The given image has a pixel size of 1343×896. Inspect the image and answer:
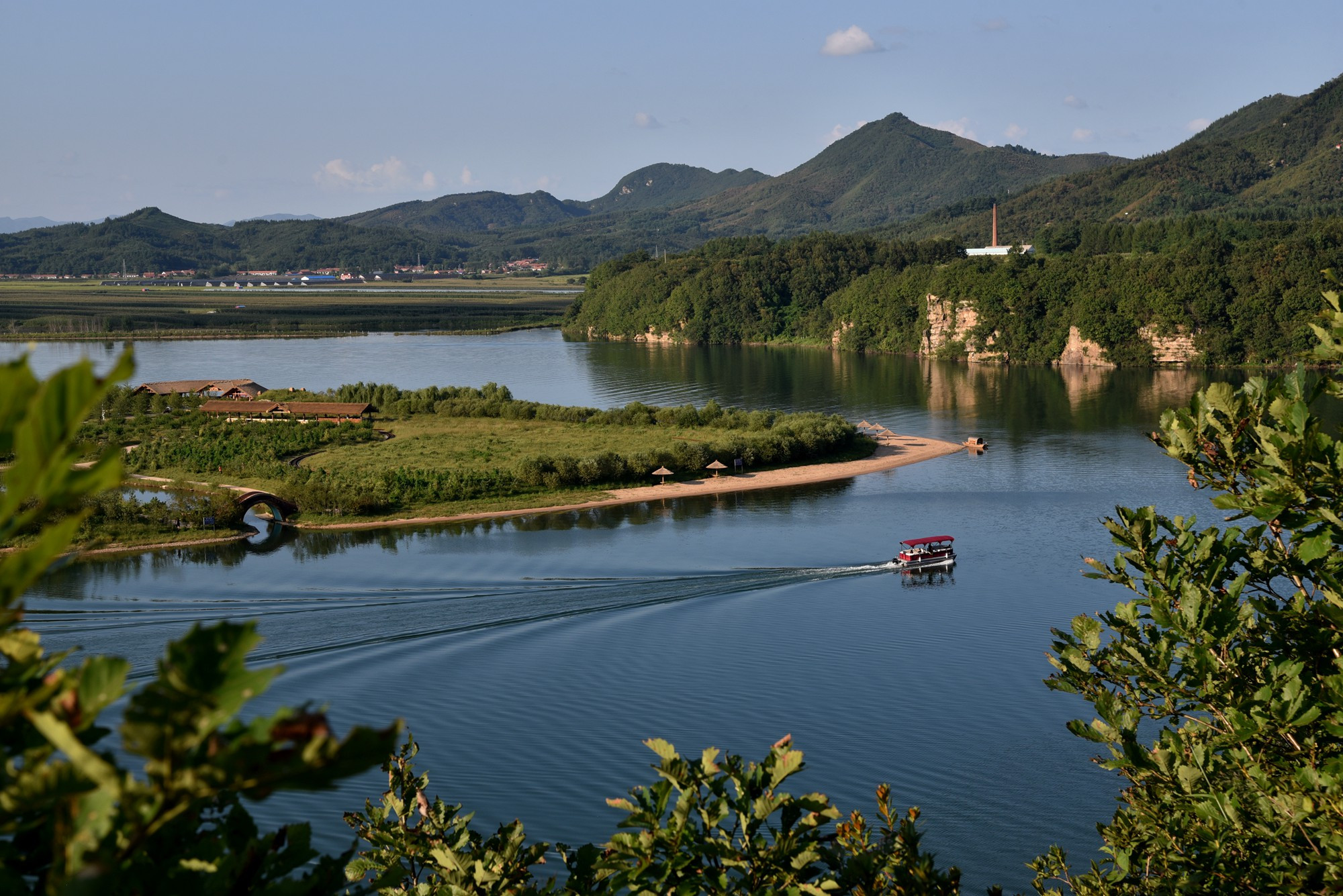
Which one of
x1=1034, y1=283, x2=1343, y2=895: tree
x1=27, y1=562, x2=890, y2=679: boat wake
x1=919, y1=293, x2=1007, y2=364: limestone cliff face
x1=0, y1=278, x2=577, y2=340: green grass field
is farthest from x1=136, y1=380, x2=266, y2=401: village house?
x1=1034, y1=283, x2=1343, y2=895: tree

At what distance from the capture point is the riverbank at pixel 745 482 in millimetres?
43375

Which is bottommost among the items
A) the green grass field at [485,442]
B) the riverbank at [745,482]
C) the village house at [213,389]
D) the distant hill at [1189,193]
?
the riverbank at [745,482]

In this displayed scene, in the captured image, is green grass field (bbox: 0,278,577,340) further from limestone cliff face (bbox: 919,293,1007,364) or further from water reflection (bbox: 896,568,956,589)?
water reflection (bbox: 896,568,956,589)

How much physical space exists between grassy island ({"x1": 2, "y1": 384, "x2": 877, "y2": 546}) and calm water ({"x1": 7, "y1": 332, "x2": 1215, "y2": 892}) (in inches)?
102

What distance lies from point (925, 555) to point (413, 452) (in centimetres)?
2798

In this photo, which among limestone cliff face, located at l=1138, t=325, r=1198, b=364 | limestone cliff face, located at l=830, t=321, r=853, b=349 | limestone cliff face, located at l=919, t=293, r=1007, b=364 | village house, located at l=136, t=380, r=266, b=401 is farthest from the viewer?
limestone cliff face, located at l=830, t=321, r=853, b=349

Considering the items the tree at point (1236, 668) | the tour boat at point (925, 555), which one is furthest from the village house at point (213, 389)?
the tree at point (1236, 668)

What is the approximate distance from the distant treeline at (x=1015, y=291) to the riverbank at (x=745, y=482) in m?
30.2

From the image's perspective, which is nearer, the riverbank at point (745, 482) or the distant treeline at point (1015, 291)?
the riverbank at point (745, 482)

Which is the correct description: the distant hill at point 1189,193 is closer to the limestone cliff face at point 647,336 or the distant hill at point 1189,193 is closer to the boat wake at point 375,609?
the limestone cliff face at point 647,336

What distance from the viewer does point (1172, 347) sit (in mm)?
96688

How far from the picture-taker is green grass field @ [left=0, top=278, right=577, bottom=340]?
4897 inches

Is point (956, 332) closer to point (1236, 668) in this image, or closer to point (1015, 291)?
point (1015, 291)

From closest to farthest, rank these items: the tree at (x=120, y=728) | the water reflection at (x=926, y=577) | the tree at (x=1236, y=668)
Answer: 1. the tree at (x=120, y=728)
2. the tree at (x=1236, y=668)
3. the water reflection at (x=926, y=577)
